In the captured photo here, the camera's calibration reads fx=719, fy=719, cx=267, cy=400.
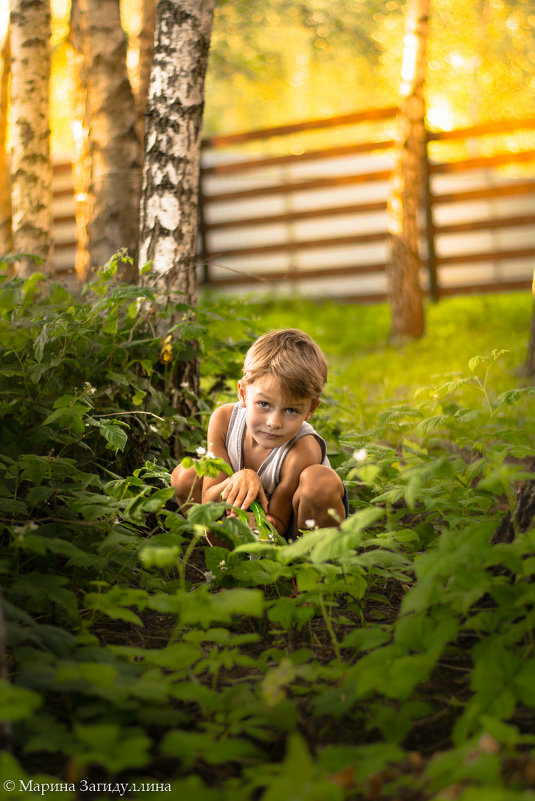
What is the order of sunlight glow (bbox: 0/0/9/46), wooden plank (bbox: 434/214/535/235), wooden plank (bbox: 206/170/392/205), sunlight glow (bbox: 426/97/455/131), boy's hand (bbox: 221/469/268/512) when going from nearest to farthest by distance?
boy's hand (bbox: 221/469/268/512), sunlight glow (bbox: 0/0/9/46), wooden plank (bbox: 434/214/535/235), wooden plank (bbox: 206/170/392/205), sunlight glow (bbox: 426/97/455/131)

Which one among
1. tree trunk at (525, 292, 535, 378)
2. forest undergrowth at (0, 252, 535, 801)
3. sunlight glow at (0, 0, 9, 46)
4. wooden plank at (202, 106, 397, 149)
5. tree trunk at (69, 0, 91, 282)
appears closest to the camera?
forest undergrowth at (0, 252, 535, 801)

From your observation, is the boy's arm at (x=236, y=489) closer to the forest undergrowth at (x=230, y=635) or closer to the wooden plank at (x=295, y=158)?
the forest undergrowth at (x=230, y=635)

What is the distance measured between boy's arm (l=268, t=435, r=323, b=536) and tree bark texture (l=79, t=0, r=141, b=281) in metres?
2.92

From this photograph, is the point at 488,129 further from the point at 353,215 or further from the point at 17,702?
the point at 17,702

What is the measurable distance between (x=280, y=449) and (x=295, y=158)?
9069mm

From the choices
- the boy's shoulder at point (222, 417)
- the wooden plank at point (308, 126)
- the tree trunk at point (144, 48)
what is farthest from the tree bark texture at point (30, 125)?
the wooden plank at point (308, 126)

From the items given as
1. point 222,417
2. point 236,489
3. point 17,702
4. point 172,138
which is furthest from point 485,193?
point 17,702

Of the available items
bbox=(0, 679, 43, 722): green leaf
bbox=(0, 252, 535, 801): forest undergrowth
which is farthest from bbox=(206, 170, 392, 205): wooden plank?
bbox=(0, 679, 43, 722): green leaf

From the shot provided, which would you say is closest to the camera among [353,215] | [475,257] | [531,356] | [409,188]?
[531,356]

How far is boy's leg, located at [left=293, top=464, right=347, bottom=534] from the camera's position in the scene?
2.40 m

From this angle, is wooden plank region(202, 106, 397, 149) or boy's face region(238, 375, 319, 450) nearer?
boy's face region(238, 375, 319, 450)

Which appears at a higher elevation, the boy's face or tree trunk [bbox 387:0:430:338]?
tree trunk [bbox 387:0:430:338]

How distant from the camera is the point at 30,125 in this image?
5121 millimetres

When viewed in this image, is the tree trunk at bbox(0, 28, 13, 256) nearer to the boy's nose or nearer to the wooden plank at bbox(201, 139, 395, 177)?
the wooden plank at bbox(201, 139, 395, 177)
